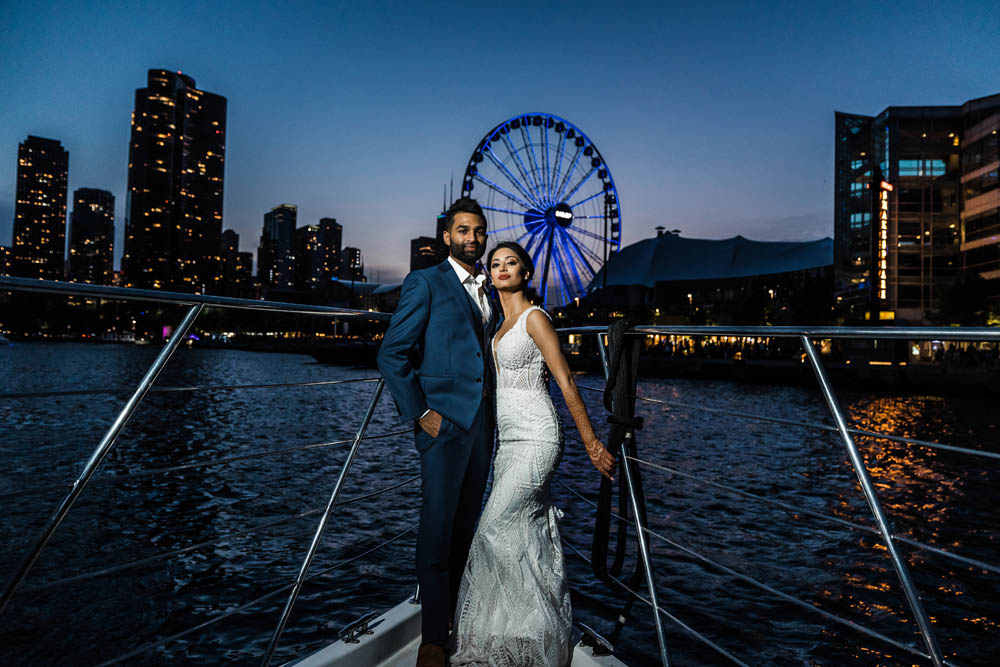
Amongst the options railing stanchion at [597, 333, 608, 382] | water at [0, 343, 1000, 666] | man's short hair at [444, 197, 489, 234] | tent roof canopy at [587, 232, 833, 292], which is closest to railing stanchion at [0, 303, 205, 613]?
water at [0, 343, 1000, 666]

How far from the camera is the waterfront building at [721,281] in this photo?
62.8 m

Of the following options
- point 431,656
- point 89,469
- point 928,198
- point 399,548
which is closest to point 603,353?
point 431,656

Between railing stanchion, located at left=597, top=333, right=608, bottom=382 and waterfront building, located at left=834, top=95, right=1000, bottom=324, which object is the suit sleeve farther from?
waterfront building, located at left=834, top=95, right=1000, bottom=324

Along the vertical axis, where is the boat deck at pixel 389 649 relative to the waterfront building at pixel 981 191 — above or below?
Answer: below

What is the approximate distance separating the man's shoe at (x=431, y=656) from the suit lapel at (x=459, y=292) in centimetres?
128

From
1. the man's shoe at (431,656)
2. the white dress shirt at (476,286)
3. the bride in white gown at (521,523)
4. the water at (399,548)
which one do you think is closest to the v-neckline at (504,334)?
the bride in white gown at (521,523)

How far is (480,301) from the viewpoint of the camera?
263 cm

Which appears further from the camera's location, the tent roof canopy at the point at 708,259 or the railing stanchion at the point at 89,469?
the tent roof canopy at the point at 708,259

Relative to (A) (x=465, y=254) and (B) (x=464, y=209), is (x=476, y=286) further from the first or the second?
(B) (x=464, y=209)

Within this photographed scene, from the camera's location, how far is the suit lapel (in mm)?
2457

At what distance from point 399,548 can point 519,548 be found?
5215 mm

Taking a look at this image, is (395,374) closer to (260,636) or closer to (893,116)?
(260,636)

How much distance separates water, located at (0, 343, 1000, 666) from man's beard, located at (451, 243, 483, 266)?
1611mm

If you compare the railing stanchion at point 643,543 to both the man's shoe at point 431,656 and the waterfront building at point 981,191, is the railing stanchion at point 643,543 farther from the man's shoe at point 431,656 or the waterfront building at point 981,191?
the waterfront building at point 981,191
